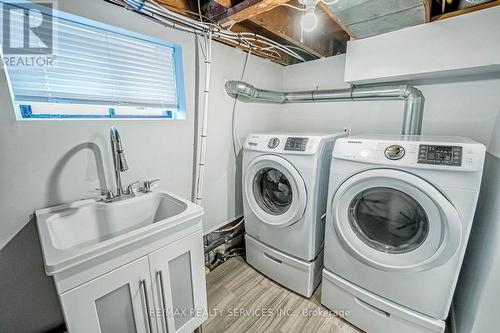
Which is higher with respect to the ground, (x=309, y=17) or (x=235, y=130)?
(x=309, y=17)

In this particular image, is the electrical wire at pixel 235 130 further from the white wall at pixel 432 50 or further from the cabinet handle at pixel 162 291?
the cabinet handle at pixel 162 291

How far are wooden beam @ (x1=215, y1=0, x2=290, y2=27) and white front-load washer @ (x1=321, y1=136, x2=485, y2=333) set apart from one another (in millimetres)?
840

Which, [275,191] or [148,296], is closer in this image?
[148,296]

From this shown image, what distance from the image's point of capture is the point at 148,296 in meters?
0.90

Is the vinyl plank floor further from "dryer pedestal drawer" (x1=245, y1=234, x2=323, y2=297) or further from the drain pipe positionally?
the drain pipe

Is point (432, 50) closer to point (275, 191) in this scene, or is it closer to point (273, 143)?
point (273, 143)

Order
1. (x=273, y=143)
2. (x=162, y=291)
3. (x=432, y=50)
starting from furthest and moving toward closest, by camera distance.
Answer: (x=273, y=143), (x=432, y=50), (x=162, y=291)

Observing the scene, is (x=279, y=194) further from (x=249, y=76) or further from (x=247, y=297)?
(x=249, y=76)

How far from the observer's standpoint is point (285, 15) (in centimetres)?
148

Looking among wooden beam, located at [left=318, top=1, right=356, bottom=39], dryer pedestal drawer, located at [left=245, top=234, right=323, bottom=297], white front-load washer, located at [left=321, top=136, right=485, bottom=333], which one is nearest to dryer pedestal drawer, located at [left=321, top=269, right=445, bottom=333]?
white front-load washer, located at [left=321, top=136, right=485, bottom=333]

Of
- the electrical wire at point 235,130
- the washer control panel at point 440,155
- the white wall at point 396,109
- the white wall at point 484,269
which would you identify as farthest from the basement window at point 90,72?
the white wall at point 484,269

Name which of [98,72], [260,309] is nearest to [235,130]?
[98,72]

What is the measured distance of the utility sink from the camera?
71 cm

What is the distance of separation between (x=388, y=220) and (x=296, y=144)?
2.32ft
